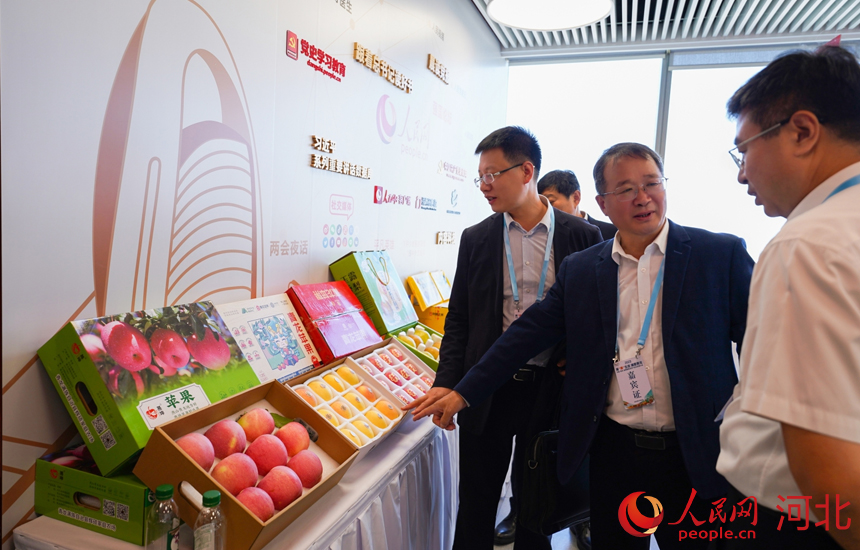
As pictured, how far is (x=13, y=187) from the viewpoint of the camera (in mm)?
1235

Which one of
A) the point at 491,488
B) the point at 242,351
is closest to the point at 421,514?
the point at 491,488

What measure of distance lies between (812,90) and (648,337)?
2.63ft

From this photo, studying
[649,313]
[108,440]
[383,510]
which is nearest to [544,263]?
[649,313]

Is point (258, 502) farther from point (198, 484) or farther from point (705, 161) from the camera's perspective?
point (705, 161)

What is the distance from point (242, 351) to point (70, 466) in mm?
590

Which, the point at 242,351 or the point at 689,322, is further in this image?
the point at 242,351

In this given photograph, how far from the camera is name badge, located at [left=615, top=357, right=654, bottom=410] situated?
4.60 feet

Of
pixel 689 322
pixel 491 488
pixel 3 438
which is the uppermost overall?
pixel 689 322

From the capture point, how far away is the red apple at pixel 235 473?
47.0 inches

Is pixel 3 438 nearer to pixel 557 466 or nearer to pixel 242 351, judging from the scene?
pixel 242 351

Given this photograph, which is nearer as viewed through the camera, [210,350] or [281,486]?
[281,486]

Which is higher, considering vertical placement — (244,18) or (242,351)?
(244,18)

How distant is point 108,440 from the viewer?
122cm

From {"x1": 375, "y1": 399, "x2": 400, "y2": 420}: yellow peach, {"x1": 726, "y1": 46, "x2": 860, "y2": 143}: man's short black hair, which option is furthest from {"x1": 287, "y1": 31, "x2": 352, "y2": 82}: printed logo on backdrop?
{"x1": 726, "y1": 46, "x2": 860, "y2": 143}: man's short black hair
